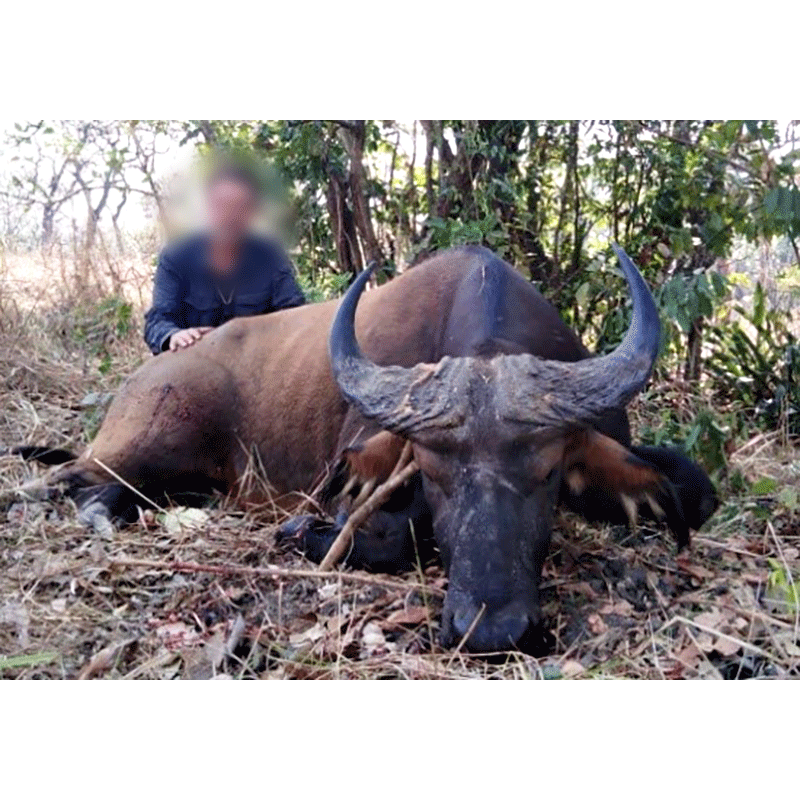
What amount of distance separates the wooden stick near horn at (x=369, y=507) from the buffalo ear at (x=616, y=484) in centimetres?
46

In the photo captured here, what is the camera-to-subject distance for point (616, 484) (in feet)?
10.7

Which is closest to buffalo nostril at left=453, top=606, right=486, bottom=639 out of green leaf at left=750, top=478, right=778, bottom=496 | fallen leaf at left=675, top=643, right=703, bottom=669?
fallen leaf at left=675, top=643, right=703, bottom=669

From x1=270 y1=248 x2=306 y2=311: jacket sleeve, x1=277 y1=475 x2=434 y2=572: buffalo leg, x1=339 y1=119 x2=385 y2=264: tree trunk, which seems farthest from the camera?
x1=339 y1=119 x2=385 y2=264: tree trunk

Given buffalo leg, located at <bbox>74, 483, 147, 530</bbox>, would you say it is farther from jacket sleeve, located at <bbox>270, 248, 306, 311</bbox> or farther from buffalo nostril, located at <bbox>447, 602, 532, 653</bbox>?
buffalo nostril, located at <bbox>447, 602, 532, 653</bbox>

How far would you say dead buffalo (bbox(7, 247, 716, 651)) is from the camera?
2.87 m

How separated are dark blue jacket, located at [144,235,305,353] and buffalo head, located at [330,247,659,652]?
4.22 ft

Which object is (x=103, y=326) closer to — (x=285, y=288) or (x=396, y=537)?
(x=285, y=288)

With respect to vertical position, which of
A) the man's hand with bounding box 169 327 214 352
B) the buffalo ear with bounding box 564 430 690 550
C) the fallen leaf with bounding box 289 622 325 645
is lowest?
the fallen leaf with bounding box 289 622 325 645

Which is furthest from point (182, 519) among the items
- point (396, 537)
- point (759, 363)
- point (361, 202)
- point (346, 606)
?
point (759, 363)

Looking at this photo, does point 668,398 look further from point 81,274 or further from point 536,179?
point 81,274

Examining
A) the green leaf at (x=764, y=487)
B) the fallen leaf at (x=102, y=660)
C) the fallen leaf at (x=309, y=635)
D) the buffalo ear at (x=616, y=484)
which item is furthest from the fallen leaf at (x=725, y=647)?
the fallen leaf at (x=102, y=660)

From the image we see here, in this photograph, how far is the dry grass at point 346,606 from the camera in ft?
8.87

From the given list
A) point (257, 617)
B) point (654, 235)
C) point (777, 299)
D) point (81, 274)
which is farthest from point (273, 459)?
point (777, 299)

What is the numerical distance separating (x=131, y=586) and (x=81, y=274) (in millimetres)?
1811
